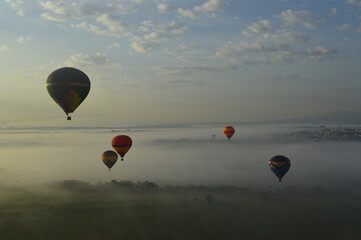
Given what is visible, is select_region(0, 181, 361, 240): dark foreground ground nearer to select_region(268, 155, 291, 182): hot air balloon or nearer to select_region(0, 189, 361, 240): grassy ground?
select_region(0, 189, 361, 240): grassy ground

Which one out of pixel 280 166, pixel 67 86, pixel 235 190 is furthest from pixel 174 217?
pixel 67 86

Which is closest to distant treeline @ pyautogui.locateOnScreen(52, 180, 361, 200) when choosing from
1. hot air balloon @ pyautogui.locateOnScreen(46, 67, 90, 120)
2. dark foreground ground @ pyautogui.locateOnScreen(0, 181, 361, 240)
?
dark foreground ground @ pyautogui.locateOnScreen(0, 181, 361, 240)

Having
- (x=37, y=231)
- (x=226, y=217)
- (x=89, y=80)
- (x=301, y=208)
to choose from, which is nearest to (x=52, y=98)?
(x=89, y=80)

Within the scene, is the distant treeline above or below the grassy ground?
above

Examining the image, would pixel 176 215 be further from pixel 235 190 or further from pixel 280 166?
pixel 235 190

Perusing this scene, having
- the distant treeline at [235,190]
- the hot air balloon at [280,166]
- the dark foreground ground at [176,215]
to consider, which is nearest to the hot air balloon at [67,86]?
the dark foreground ground at [176,215]
